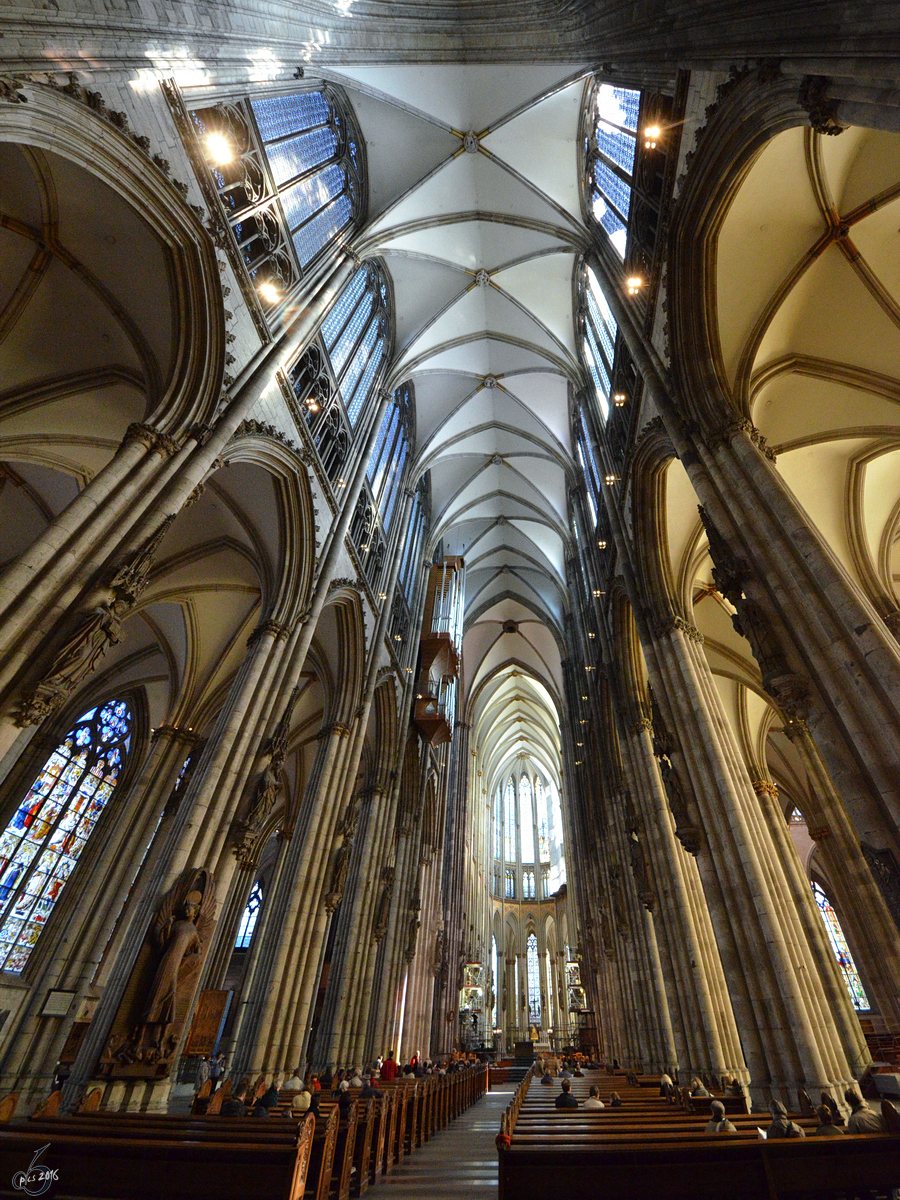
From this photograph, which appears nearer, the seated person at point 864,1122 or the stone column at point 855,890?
the seated person at point 864,1122

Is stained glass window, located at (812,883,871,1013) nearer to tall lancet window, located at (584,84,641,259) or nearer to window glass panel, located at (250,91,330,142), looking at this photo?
tall lancet window, located at (584,84,641,259)

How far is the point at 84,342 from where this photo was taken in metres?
9.76

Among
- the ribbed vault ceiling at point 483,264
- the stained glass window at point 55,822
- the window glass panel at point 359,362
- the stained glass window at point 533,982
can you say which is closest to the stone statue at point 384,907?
the stained glass window at point 55,822

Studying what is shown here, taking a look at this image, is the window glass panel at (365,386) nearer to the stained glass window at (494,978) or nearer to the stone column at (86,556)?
the stone column at (86,556)

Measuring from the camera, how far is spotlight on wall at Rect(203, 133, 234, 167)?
9023 millimetres

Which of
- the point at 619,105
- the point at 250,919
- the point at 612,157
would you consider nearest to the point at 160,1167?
the point at 612,157

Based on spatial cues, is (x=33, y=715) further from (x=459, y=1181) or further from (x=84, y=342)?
(x=84, y=342)

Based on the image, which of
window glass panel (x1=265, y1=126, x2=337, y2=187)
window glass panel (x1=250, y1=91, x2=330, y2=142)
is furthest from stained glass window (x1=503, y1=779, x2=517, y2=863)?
window glass panel (x1=250, y1=91, x2=330, y2=142)

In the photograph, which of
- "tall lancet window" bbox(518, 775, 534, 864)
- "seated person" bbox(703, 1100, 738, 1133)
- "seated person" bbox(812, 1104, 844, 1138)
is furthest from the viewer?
"tall lancet window" bbox(518, 775, 534, 864)

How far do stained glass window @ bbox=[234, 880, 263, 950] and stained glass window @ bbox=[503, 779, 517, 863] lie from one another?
21.4 meters

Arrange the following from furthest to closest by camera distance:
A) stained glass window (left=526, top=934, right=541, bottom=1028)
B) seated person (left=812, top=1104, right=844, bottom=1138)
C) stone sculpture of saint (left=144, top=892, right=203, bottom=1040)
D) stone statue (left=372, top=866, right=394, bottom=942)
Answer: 1. stained glass window (left=526, top=934, right=541, bottom=1028)
2. stone statue (left=372, top=866, right=394, bottom=942)
3. stone sculpture of saint (left=144, top=892, right=203, bottom=1040)
4. seated person (left=812, top=1104, right=844, bottom=1138)

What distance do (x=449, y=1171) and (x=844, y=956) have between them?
23.7 metres

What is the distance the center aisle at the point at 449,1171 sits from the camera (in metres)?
4.47

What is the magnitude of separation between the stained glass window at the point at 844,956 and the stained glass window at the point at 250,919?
72.0 ft
